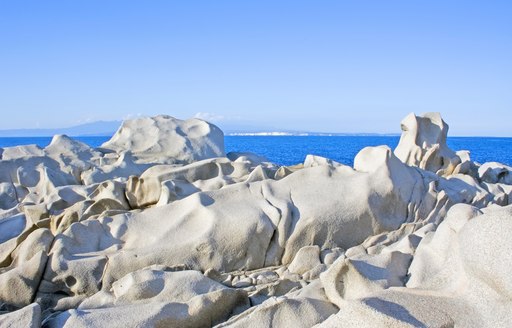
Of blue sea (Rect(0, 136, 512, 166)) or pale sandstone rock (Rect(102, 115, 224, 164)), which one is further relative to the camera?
blue sea (Rect(0, 136, 512, 166))

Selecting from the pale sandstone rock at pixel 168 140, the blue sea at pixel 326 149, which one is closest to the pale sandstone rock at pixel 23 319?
the pale sandstone rock at pixel 168 140

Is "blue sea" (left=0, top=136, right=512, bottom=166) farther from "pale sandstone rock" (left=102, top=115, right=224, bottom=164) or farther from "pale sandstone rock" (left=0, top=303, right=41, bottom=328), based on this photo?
"pale sandstone rock" (left=0, top=303, right=41, bottom=328)

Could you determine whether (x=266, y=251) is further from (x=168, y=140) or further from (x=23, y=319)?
(x=168, y=140)

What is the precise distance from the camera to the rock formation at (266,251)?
4.09m

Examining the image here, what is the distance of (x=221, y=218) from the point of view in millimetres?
6637

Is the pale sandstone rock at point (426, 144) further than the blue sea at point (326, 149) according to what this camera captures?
No

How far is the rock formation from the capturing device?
4090 mm

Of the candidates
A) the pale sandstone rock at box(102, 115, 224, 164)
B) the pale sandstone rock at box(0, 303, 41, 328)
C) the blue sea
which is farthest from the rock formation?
the blue sea

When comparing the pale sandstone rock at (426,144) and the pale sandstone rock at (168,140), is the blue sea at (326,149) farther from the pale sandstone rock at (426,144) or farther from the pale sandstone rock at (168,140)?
the pale sandstone rock at (426,144)

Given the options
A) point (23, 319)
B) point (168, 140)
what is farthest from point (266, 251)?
point (168, 140)

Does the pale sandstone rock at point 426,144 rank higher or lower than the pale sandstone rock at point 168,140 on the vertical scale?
higher

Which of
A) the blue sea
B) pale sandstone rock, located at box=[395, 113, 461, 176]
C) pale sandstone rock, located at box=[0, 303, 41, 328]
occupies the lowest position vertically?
the blue sea

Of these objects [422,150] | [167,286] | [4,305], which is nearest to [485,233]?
[167,286]

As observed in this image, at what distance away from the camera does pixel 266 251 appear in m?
6.68
